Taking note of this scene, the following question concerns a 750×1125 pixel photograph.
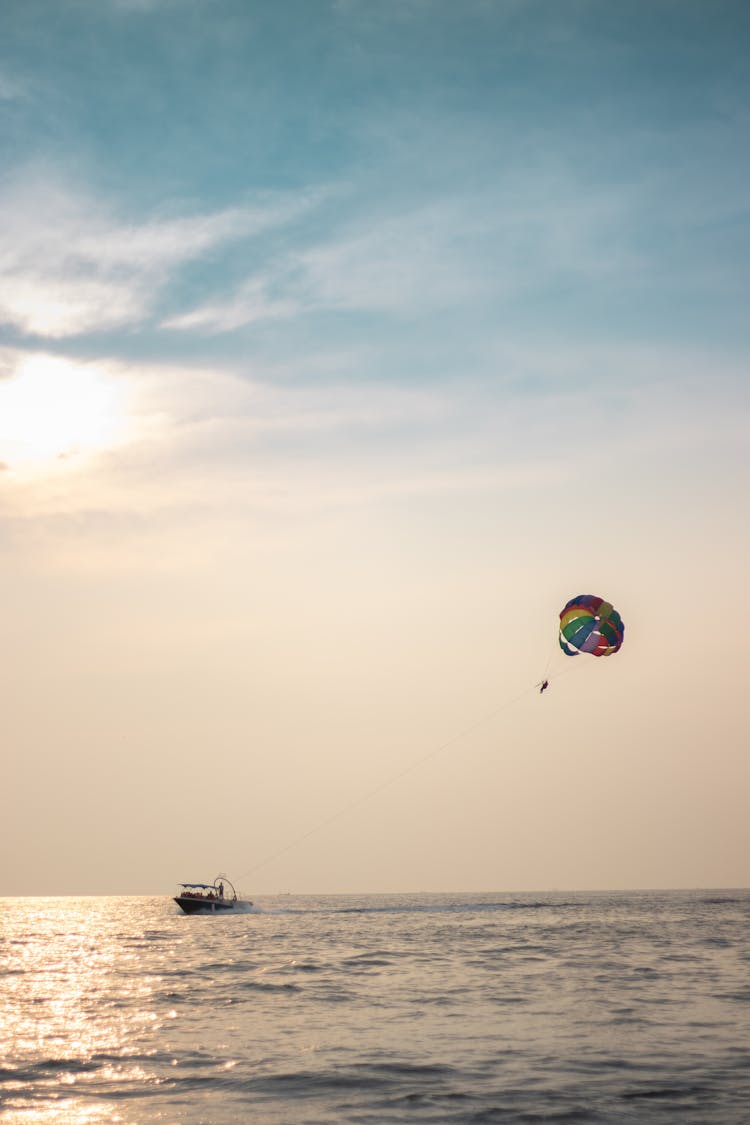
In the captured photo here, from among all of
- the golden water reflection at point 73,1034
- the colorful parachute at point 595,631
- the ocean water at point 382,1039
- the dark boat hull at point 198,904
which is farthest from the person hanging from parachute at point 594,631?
the dark boat hull at point 198,904

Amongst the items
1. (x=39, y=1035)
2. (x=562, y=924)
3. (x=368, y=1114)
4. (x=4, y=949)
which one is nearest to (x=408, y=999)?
(x=39, y=1035)

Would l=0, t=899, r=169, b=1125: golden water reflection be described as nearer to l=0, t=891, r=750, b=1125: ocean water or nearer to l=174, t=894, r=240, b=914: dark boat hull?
l=0, t=891, r=750, b=1125: ocean water

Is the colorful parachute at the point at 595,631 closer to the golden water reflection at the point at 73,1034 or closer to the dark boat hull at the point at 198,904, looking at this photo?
the golden water reflection at the point at 73,1034

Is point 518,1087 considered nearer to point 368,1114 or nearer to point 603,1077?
point 603,1077

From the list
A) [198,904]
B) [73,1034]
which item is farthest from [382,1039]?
[198,904]

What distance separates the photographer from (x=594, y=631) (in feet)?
136

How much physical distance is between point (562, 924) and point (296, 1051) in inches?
2214

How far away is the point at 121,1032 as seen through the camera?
22500 millimetres

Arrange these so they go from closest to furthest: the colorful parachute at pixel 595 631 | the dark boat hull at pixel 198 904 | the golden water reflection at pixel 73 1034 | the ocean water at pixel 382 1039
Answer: the ocean water at pixel 382 1039 < the golden water reflection at pixel 73 1034 < the colorful parachute at pixel 595 631 < the dark boat hull at pixel 198 904

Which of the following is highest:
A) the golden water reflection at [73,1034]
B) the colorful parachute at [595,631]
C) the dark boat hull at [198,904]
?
the colorful parachute at [595,631]

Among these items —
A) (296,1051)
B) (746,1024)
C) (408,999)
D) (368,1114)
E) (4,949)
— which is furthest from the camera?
(4,949)

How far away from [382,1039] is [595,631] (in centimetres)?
2346

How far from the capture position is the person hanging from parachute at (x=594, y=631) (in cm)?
4125

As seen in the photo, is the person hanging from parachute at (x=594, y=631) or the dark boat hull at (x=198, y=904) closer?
the person hanging from parachute at (x=594, y=631)
